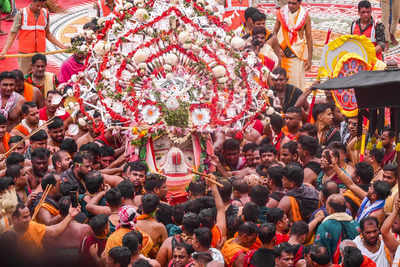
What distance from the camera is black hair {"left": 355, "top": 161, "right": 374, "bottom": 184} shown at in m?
6.07

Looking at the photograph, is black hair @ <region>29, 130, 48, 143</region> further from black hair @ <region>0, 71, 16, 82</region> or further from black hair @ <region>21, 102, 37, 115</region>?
black hair @ <region>0, 71, 16, 82</region>

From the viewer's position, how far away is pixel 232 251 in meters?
4.83

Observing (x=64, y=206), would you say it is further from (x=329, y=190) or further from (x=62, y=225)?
(x=329, y=190)

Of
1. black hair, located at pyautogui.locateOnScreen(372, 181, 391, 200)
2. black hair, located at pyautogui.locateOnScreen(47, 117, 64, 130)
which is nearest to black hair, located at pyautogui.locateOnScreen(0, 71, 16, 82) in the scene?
black hair, located at pyautogui.locateOnScreen(47, 117, 64, 130)

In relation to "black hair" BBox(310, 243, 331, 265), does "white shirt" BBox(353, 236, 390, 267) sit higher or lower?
lower

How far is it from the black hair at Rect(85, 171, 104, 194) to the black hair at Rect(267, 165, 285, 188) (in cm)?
154

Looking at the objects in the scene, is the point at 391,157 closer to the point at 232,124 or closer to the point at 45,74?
the point at 232,124

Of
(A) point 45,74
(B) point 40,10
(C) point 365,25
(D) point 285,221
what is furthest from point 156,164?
(C) point 365,25

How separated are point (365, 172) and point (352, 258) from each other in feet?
6.13

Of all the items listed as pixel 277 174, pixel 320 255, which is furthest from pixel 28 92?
pixel 320 255

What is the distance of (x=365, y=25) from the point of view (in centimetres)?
1040

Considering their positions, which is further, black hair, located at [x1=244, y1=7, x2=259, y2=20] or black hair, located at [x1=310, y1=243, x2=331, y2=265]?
black hair, located at [x1=244, y1=7, x2=259, y2=20]

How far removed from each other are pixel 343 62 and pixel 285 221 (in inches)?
143

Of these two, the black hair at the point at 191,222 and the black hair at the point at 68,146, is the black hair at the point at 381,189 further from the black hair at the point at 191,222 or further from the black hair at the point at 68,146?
the black hair at the point at 68,146
